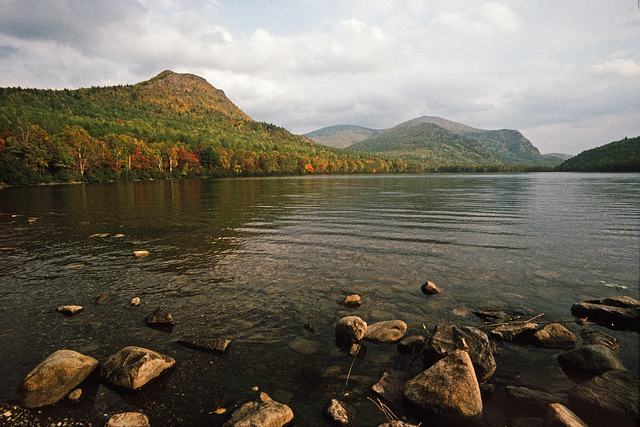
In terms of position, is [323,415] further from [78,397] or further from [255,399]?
[78,397]

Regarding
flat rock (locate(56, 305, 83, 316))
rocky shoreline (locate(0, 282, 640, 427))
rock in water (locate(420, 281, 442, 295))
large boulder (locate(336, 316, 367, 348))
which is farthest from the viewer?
rock in water (locate(420, 281, 442, 295))

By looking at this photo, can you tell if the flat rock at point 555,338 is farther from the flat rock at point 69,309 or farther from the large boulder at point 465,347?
the flat rock at point 69,309

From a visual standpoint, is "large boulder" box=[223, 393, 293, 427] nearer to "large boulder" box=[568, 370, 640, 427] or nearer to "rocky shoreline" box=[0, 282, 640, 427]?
"rocky shoreline" box=[0, 282, 640, 427]

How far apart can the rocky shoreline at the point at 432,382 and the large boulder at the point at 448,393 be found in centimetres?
2

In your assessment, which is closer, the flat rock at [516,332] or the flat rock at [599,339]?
the flat rock at [599,339]

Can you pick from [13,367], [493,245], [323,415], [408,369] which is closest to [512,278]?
[493,245]

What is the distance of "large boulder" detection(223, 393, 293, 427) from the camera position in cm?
530

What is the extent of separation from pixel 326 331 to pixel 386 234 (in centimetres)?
1477

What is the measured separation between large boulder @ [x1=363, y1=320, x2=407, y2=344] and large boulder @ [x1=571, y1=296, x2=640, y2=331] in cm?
630

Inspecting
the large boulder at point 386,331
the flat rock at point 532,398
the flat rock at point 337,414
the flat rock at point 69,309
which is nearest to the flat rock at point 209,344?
the flat rock at point 337,414

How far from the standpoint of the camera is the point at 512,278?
43.3 feet

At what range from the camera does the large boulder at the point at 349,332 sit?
8375mm

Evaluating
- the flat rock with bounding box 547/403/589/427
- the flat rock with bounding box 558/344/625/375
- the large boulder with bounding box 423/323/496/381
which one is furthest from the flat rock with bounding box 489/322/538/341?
the flat rock with bounding box 547/403/589/427

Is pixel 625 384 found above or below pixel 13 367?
above
